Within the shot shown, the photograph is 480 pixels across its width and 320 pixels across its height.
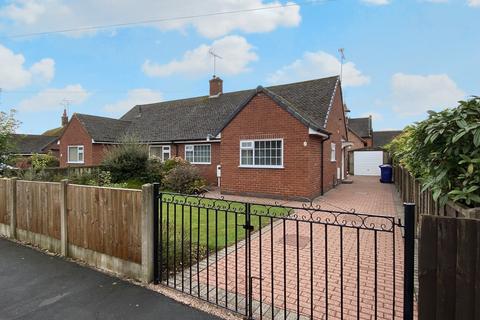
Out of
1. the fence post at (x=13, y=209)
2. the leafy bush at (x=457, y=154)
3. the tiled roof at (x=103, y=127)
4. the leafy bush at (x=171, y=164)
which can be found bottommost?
the fence post at (x=13, y=209)

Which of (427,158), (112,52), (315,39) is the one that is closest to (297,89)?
(315,39)

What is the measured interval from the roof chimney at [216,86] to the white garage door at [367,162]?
14211mm

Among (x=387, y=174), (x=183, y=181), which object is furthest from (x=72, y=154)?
(x=387, y=174)

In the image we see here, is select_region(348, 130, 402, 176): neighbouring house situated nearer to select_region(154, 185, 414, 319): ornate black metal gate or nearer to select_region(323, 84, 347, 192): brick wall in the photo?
select_region(323, 84, 347, 192): brick wall

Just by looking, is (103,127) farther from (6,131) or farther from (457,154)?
(457,154)

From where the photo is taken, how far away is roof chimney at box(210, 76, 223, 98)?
22.4m

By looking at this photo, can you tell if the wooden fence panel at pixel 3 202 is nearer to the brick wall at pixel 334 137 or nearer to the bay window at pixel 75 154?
the brick wall at pixel 334 137

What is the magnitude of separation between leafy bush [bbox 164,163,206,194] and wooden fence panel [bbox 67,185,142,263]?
8516 millimetres

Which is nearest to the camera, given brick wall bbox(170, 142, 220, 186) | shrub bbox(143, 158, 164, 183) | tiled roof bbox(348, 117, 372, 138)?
shrub bbox(143, 158, 164, 183)

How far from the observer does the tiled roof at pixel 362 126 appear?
39.7 meters

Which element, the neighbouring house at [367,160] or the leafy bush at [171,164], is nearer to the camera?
the leafy bush at [171,164]

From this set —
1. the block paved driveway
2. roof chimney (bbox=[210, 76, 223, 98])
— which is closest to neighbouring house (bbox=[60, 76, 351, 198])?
roof chimney (bbox=[210, 76, 223, 98])

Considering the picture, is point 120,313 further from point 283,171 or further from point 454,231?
point 283,171

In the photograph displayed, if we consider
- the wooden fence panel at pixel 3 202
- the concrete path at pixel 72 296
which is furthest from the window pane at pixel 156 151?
the concrete path at pixel 72 296
